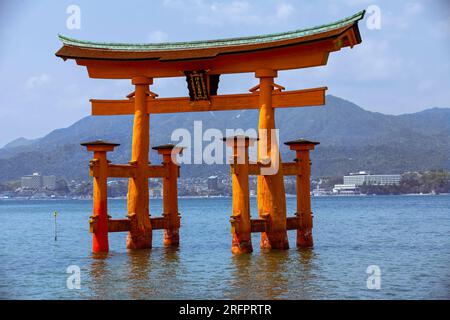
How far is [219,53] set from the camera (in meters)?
25.4

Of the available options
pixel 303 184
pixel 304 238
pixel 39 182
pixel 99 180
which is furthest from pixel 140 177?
pixel 39 182

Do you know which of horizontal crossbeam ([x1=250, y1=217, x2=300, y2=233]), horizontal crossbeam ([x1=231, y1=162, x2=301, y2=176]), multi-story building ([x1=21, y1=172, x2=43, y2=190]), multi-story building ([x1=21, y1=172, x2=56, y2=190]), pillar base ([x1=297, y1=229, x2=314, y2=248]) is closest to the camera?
horizontal crossbeam ([x1=231, y1=162, x2=301, y2=176])

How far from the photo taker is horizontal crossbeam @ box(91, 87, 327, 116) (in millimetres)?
24422

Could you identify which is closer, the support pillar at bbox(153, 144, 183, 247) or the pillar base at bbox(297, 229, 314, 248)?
the pillar base at bbox(297, 229, 314, 248)

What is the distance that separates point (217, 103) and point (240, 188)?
11.0ft

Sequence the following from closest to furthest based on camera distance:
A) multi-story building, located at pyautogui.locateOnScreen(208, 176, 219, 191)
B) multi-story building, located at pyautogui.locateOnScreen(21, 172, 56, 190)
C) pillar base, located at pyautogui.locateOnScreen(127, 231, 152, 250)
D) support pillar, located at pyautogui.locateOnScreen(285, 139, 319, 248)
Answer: support pillar, located at pyautogui.locateOnScreen(285, 139, 319, 248), pillar base, located at pyautogui.locateOnScreen(127, 231, 152, 250), multi-story building, located at pyautogui.locateOnScreen(208, 176, 219, 191), multi-story building, located at pyautogui.locateOnScreen(21, 172, 56, 190)

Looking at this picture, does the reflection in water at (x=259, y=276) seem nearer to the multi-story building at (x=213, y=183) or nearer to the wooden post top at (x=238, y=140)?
the wooden post top at (x=238, y=140)

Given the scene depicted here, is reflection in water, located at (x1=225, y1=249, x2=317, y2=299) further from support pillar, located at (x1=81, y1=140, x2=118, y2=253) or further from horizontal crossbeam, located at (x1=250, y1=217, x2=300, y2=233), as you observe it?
support pillar, located at (x1=81, y1=140, x2=118, y2=253)

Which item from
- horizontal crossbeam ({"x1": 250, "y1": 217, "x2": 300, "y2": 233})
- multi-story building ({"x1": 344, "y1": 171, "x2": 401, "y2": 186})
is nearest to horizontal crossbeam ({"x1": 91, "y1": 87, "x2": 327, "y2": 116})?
horizontal crossbeam ({"x1": 250, "y1": 217, "x2": 300, "y2": 233})

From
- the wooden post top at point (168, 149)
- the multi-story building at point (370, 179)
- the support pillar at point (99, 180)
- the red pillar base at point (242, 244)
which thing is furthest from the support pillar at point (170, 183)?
the multi-story building at point (370, 179)

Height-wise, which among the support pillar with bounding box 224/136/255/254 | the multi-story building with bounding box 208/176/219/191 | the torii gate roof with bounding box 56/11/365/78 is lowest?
the support pillar with bounding box 224/136/255/254

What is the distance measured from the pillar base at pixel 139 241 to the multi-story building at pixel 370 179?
165 m

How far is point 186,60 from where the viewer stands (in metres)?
25.7
